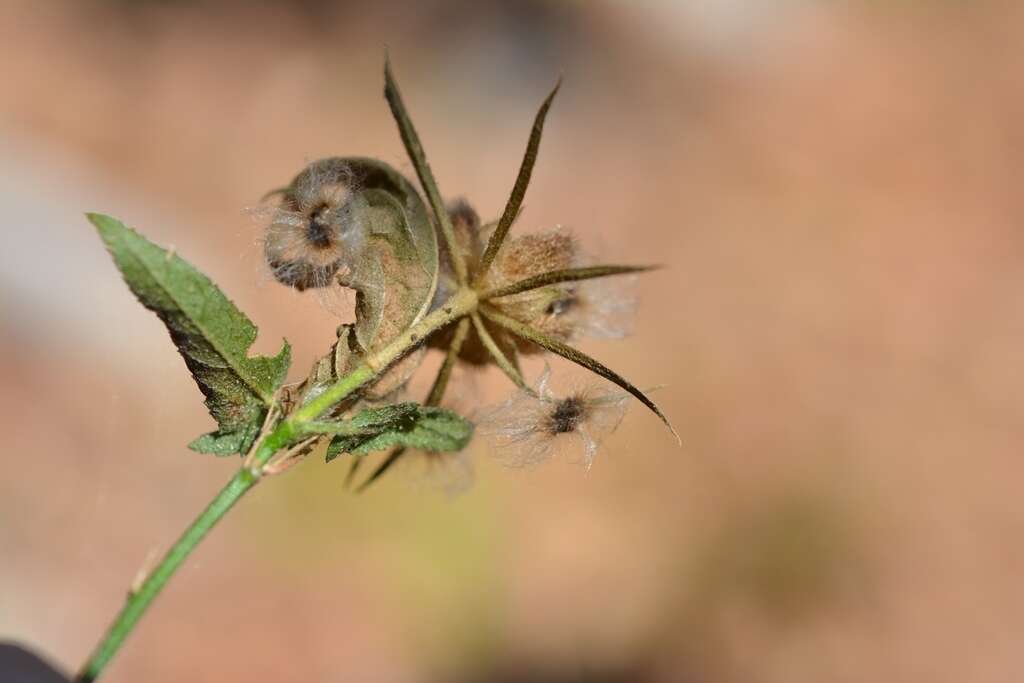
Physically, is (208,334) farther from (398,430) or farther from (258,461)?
(398,430)

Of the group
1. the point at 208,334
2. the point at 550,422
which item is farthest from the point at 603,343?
the point at 208,334

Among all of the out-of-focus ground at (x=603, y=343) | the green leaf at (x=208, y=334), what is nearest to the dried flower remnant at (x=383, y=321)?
the green leaf at (x=208, y=334)

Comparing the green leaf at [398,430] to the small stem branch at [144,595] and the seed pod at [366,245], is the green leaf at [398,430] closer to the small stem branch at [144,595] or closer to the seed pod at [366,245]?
the seed pod at [366,245]

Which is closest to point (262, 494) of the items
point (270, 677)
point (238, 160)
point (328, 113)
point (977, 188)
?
point (270, 677)

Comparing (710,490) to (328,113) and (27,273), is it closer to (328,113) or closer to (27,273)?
(328,113)

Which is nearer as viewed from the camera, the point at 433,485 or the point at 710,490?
the point at 433,485
